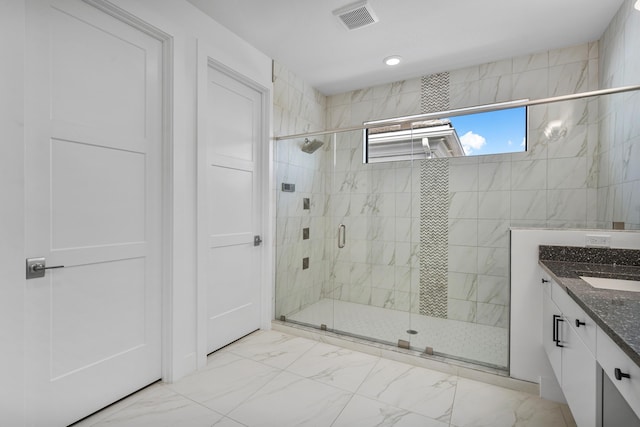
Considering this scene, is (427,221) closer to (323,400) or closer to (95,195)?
(323,400)

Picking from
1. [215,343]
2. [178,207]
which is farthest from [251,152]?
[215,343]

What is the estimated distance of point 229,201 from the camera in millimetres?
2547

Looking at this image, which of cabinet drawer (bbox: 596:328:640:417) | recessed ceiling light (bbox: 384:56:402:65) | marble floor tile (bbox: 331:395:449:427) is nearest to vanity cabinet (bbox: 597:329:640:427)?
cabinet drawer (bbox: 596:328:640:417)

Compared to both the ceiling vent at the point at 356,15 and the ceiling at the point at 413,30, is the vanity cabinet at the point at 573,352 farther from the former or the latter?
the ceiling vent at the point at 356,15

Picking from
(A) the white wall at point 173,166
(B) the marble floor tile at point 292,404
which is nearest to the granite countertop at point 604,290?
(B) the marble floor tile at point 292,404

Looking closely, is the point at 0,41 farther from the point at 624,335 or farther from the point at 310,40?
the point at 624,335

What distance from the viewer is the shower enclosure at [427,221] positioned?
246 centimetres

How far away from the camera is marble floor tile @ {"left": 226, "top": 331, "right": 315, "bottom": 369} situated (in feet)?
7.70

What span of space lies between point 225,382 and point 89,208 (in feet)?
4.48

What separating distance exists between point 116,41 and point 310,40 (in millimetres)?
1454

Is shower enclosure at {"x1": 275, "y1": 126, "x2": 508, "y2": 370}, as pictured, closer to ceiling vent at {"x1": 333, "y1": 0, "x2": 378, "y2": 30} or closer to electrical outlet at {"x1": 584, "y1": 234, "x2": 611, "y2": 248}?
ceiling vent at {"x1": 333, "y1": 0, "x2": 378, "y2": 30}

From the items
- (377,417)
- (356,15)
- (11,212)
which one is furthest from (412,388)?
(356,15)

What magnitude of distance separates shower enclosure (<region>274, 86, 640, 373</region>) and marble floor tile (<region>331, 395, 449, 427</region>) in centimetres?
73

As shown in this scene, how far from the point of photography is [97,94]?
5.52ft
